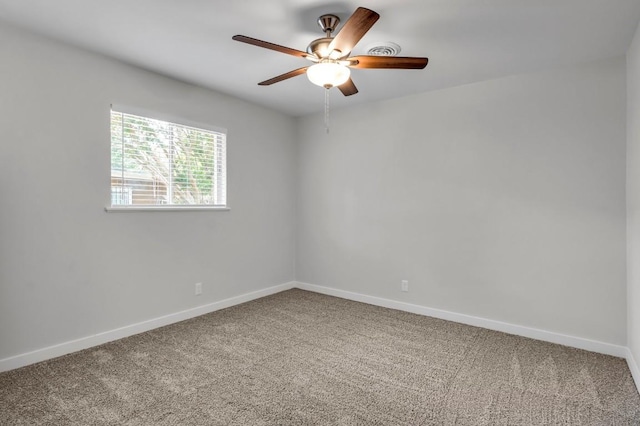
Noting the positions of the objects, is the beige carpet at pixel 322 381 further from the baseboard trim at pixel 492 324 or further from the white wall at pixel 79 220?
the white wall at pixel 79 220

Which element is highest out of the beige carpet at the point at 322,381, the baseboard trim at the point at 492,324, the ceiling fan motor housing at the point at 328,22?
the ceiling fan motor housing at the point at 328,22

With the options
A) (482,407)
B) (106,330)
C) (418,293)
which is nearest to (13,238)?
(106,330)

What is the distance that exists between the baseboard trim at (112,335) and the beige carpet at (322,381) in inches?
3.2

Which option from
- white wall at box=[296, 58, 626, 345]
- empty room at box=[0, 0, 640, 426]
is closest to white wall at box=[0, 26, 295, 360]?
empty room at box=[0, 0, 640, 426]

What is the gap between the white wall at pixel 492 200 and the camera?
112 inches

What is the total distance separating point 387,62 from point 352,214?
7.69ft

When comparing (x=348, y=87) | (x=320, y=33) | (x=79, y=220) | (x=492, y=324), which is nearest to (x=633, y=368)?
(x=492, y=324)

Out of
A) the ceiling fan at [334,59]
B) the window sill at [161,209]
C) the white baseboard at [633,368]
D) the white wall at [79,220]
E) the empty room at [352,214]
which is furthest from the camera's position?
the window sill at [161,209]

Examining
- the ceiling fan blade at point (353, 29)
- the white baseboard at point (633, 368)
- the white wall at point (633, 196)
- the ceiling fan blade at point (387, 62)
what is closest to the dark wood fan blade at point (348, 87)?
the ceiling fan blade at point (387, 62)

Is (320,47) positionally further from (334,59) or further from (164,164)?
(164,164)

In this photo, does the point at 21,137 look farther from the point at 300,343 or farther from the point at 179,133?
the point at 300,343

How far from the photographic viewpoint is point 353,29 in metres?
1.88

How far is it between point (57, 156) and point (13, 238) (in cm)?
66

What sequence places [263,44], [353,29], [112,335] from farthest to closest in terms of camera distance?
[112,335], [263,44], [353,29]
